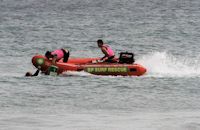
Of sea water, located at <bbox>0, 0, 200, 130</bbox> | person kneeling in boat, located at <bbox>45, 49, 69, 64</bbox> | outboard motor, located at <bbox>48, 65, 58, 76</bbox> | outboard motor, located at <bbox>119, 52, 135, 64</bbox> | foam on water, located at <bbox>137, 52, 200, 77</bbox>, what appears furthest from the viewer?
foam on water, located at <bbox>137, 52, 200, 77</bbox>

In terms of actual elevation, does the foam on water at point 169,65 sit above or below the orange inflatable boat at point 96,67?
below

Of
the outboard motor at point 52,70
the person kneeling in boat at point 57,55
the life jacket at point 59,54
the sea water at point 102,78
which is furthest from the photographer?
the life jacket at point 59,54

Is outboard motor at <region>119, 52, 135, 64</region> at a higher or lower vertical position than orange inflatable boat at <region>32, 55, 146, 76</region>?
higher

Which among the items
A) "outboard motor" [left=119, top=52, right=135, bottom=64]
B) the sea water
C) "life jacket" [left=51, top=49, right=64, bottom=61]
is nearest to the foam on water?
the sea water

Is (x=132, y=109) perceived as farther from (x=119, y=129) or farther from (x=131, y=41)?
(x=131, y=41)

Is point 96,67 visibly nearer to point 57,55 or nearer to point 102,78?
point 102,78

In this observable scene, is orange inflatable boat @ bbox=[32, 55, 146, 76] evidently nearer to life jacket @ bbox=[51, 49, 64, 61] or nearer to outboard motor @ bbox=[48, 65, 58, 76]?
outboard motor @ bbox=[48, 65, 58, 76]

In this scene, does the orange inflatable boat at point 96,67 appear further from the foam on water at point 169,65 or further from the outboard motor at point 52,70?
the foam on water at point 169,65

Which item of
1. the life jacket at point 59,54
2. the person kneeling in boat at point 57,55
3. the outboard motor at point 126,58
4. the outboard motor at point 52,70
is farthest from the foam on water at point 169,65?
the outboard motor at point 52,70

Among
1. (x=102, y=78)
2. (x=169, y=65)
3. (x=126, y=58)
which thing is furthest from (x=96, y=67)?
(x=169, y=65)

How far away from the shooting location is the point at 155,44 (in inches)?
1818

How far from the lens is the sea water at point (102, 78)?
2048 centimetres

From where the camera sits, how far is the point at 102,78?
29.4 m

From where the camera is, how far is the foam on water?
31500mm
